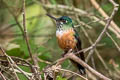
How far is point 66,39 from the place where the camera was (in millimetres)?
3699

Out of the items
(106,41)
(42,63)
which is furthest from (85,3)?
(42,63)

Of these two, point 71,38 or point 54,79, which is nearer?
point 54,79

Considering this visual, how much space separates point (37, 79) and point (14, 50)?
1565 mm

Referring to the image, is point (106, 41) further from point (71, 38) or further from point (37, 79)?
Answer: point (37, 79)

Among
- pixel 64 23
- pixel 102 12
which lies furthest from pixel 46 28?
pixel 64 23

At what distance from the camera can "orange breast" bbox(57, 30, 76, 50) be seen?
12.0 feet

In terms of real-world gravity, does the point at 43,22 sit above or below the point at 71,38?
below

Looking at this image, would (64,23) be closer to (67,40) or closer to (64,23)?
(64,23)

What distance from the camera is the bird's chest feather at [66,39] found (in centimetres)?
366

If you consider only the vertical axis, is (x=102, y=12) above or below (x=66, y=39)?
below

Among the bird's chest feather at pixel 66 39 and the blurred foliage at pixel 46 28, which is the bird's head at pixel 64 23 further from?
the blurred foliage at pixel 46 28

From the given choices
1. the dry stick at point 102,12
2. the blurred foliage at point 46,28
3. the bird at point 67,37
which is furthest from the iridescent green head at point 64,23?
the dry stick at point 102,12

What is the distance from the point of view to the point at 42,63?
3.59m

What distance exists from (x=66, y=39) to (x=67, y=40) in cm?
2
